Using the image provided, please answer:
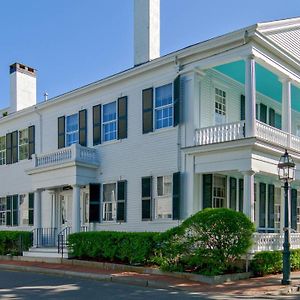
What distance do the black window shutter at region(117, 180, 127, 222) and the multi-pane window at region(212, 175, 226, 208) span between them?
3617mm

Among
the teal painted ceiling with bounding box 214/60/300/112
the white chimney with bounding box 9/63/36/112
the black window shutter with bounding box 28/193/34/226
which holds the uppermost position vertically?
the white chimney with bounding box 9/63/36/112

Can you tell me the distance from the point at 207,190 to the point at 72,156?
233 inches

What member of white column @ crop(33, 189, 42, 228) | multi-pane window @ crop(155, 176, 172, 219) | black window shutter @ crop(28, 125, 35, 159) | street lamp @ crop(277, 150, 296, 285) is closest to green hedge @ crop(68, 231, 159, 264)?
multi-pane window @ crop(155, 176, 172, 219)

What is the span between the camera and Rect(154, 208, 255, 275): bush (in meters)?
13.5

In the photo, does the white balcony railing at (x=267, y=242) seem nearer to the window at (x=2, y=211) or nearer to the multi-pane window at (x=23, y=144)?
the multi-pane window at (x=23, y=144)

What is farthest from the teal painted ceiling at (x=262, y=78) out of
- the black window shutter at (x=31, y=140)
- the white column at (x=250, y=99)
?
the black window shutter at (x=31, y=140)

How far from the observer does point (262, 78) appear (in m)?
18.3

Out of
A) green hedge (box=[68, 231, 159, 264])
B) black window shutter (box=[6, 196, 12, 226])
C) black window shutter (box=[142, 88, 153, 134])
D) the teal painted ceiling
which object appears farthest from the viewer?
black window shutter (box=[6, 196, 12, 226])

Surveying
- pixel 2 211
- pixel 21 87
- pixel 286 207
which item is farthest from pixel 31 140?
pixel 286 207

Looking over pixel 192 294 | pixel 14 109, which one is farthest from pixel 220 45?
pixel 14 109

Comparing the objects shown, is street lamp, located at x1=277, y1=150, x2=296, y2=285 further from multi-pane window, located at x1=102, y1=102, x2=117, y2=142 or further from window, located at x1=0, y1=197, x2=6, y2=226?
window, located at x1=0, y1=197, x2=6, y2=226

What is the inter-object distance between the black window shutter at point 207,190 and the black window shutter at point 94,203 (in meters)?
5.06

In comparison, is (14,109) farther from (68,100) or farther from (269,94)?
(269,94)

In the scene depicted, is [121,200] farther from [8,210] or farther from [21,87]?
[21,87]
